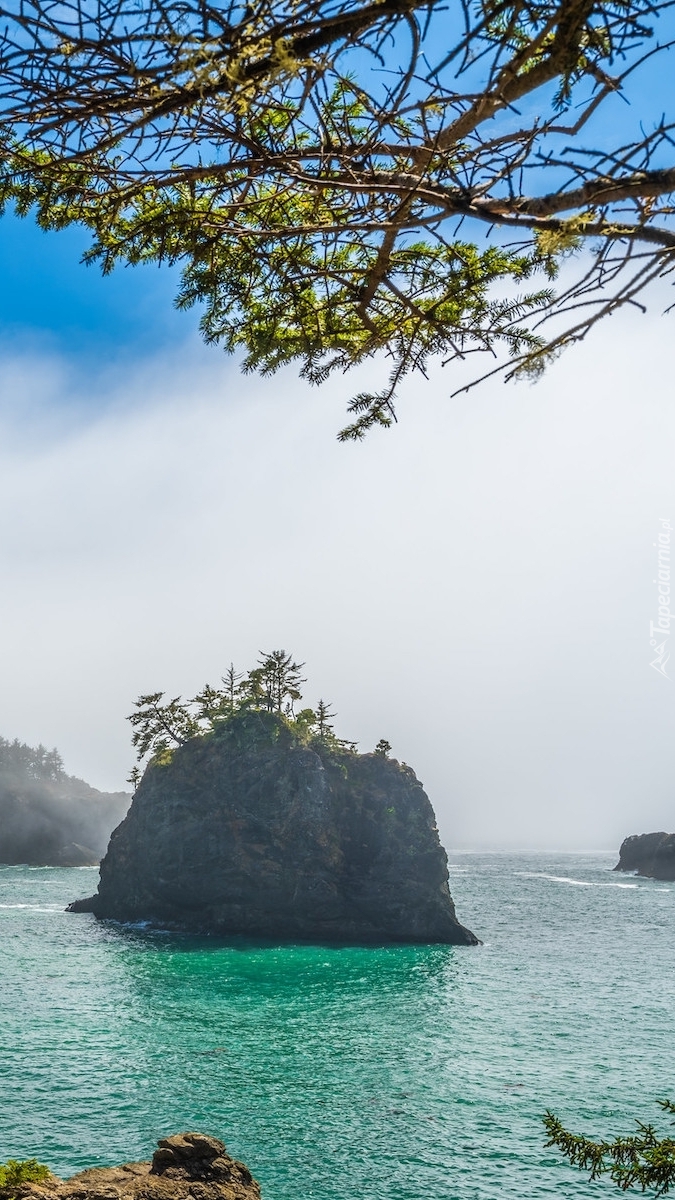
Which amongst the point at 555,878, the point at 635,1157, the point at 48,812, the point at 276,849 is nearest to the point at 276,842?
the point at 276,849

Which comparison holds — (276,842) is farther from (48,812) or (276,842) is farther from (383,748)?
(48,812)

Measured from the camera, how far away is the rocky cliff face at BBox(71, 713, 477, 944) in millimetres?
49875

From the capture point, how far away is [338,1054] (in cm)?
2561

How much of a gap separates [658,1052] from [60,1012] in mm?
23634

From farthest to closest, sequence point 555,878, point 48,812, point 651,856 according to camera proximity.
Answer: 1. point 48,812
2. point 651,856
3. point 555,878

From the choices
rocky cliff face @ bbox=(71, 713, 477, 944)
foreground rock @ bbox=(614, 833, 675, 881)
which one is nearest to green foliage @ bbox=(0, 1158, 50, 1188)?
rocky cliff face @ bbox=(71, 713, 477, 944)

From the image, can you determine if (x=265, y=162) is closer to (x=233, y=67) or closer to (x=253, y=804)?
(x=233, y=67)

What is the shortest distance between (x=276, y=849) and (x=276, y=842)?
18.6 inches

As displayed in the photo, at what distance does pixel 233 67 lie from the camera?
2.84 metres

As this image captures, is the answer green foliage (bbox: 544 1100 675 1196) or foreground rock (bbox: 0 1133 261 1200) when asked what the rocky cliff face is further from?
green foliage (bbox: 544 1100 675 1196)

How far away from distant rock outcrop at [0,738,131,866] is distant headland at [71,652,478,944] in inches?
2380

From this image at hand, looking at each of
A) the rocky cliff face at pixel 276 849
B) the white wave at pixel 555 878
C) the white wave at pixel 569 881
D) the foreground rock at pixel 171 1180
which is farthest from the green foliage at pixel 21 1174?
the white wave at pixel 555 878

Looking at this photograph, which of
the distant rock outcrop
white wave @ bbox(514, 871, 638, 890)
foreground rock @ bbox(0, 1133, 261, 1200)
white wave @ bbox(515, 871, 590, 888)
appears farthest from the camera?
the distant rock outcrop

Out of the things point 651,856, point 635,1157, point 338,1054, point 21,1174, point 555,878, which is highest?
point 635,1157
